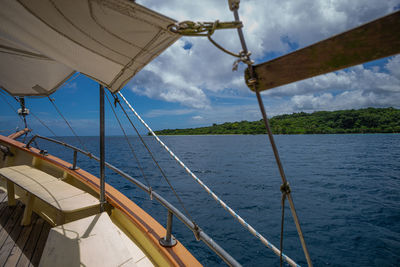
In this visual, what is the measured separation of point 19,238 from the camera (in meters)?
3.10

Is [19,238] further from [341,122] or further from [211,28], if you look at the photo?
[341,122]

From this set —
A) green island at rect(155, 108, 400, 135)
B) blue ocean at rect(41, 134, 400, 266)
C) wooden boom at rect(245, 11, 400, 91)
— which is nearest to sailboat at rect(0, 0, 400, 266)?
wooden boom at rect(245, 11, 400, 91)

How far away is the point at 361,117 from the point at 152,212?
118798 millimetres

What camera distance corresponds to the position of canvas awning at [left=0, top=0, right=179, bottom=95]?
1405 millimetres

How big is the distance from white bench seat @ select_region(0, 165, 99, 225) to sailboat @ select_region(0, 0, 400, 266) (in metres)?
0.01

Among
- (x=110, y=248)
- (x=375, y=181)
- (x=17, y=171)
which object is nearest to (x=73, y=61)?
(x=110, y=248)

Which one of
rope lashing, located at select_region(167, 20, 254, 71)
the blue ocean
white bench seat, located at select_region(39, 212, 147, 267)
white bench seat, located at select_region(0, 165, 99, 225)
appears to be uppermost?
rope lashing, located at select_region(167, 20, 254, 71)

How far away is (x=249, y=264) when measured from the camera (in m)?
5.55

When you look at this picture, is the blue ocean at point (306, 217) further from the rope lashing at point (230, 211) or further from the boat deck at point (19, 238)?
the rope lashing at point (230, 211)

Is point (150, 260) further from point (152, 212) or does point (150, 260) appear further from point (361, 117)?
point (361, 117)

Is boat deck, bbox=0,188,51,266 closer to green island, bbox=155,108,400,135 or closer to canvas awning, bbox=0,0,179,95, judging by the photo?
Result: canvas awning, bbox=0,0,179,95

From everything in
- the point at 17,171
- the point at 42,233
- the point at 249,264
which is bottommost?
the point at 249,264

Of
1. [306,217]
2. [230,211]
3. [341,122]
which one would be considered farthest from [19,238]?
[341,122]

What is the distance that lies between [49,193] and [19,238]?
781 mm
